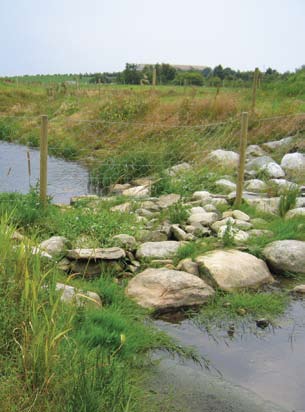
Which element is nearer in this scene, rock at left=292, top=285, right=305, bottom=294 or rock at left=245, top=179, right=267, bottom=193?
rock at left=292, top=285, right=305, bottom=294

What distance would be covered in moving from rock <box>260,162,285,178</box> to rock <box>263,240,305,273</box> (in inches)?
145

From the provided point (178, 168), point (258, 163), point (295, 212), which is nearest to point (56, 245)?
point (295, 212)

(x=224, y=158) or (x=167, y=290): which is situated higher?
(x=224, y=158)

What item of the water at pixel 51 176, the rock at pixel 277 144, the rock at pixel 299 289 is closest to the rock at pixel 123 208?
the water at pixel 51 176

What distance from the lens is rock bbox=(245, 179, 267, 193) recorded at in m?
8.26

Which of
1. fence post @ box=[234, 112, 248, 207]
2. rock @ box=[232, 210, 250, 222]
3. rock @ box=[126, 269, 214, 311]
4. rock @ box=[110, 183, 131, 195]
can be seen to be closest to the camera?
rock @ box=[126, 269, 214, 311]

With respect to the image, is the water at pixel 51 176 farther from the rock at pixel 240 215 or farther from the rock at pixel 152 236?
the rock at pixel 240 215

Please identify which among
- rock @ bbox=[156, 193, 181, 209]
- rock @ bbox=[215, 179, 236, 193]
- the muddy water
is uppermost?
rock @ bbox=[215, 179, 236, 193]

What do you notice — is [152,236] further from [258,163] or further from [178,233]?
[258,163]

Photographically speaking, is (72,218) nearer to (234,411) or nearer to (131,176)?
(234,411)

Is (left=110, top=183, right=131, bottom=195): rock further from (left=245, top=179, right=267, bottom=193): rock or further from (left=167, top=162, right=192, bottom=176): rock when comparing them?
(left=245, top=179, right=267, bottom=193): rock

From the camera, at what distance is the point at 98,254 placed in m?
5.07

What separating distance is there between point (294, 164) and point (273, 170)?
68 cm

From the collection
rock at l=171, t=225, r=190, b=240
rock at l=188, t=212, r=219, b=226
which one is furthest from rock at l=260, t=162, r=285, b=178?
rock at l=171, t=225, r=190, b=240
